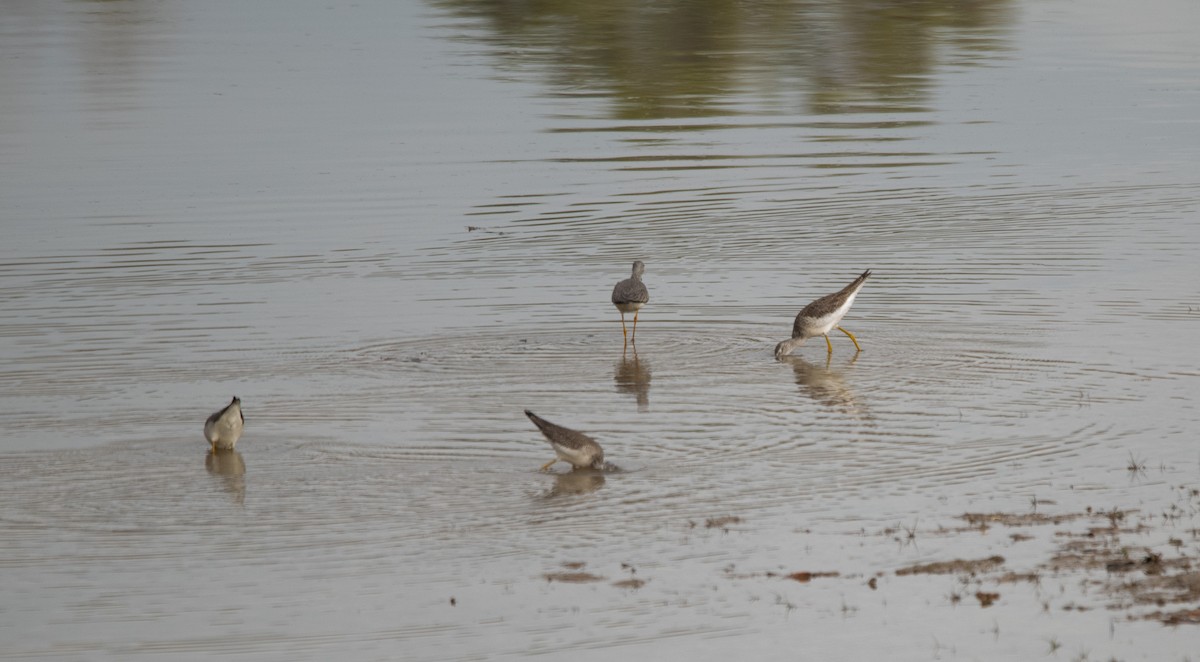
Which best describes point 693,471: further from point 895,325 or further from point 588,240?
point 588,240

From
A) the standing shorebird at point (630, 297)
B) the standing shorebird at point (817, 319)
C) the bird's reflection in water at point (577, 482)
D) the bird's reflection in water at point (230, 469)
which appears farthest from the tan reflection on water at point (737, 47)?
the bird's reflection in water at point (577, 482)

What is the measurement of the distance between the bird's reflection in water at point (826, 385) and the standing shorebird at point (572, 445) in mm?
2615

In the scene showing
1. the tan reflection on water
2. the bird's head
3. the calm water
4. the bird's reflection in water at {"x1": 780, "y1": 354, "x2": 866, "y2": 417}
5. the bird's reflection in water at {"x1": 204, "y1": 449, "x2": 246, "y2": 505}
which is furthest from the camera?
the tan reflection on water

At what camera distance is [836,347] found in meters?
16.5

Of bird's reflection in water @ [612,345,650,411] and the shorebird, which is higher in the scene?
the shorebird

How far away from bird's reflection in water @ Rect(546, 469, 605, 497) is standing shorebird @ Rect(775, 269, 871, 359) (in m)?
4.24

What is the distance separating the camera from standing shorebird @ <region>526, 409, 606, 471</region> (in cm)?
1166

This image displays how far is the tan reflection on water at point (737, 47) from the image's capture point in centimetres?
3409

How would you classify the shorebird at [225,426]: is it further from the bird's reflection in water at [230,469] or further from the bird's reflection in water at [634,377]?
the bird's reflection in water at [634,377]

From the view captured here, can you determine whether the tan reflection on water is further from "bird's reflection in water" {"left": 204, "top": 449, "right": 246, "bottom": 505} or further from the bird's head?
"bird's reflection in water" {"left": 204, "top": 449, "right": 246, "bottom": 505}

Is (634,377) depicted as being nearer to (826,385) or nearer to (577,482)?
(826,385)

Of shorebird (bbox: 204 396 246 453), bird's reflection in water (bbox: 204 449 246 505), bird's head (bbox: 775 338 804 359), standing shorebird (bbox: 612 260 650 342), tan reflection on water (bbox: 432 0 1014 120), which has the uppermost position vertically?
shorebird (bbox: 204 396 246 453)

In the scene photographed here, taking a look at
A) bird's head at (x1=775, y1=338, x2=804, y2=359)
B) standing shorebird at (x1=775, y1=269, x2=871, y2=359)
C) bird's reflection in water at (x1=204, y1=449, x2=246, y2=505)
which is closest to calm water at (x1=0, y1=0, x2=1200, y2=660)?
bird's reflection in water at (x1=204, y1=449, x2=246, y2=505)

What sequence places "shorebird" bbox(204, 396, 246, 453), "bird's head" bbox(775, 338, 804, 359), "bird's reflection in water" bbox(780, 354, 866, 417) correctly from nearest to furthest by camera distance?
"shorebird" bbox(204, 396, 246, 453) → "bird's reflection in water" bbox(780, 354, 866, 417) → "bird's head" bbox(775, 338, 804, 359)
